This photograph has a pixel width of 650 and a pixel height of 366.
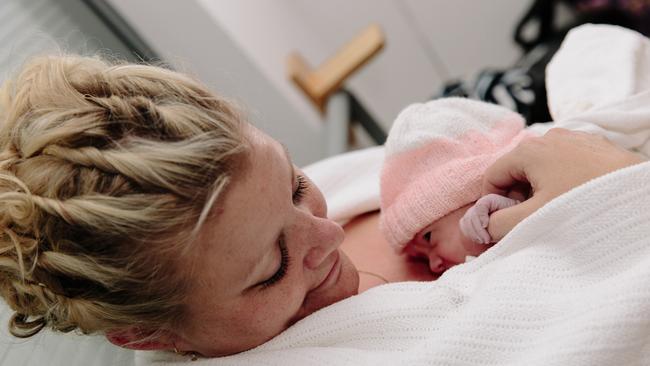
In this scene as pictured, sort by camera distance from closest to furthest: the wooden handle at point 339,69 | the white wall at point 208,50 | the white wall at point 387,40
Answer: the white wall at point 208,50
the wooden handle at point 339,69
the white wall at point 387,40

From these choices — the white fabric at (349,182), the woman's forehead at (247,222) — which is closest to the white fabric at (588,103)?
the white fabric at (349,182)

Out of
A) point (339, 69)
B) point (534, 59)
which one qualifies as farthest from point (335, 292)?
point (534, 59)

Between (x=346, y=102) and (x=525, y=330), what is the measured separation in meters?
0.99

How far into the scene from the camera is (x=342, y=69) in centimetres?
151

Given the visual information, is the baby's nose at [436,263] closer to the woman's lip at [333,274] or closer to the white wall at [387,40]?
the woman's lip at [333,274]

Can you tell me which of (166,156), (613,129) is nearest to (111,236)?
(166,156)

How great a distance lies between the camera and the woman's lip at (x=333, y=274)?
73 centimetres

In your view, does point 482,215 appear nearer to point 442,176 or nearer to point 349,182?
point 442,176

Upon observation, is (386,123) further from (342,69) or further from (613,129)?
(613,129)

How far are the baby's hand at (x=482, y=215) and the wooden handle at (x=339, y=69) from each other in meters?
0.84

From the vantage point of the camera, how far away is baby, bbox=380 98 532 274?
770 mm

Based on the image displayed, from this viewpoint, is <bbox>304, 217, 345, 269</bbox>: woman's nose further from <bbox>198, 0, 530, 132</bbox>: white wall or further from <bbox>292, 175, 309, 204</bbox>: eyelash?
<bbox>198, 0, 530, 132</bbox>: white wall

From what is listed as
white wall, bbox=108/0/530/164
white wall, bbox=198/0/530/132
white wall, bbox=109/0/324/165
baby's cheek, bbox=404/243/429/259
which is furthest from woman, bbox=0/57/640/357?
white wall, bbox=198/0/530/132

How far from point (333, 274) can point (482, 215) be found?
0.19 m
